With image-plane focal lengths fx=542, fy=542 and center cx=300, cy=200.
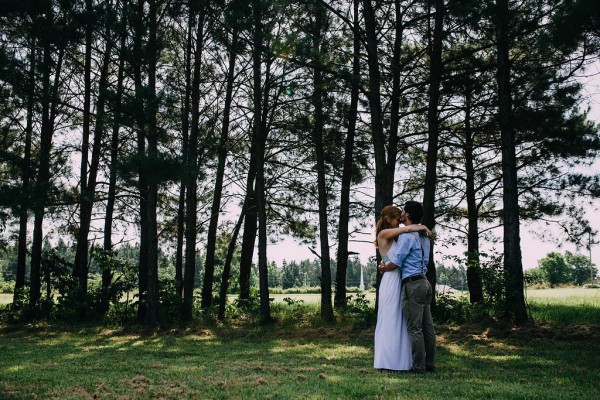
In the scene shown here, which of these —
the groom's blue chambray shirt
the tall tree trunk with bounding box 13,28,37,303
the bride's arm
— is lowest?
the groom's blue chambray shirt

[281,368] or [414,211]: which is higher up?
[414,211]

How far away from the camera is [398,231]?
596cm

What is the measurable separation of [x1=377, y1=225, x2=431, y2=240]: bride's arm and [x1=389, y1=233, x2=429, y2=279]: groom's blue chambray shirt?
0.07 m

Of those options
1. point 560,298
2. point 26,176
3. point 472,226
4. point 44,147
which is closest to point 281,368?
point 26,176

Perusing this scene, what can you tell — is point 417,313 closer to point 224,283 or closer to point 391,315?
point 391,315

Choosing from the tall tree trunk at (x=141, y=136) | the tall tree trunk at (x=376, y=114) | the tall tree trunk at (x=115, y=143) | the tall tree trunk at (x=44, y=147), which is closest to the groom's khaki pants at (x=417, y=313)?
the tall tree trunk at (x=376, y=114)

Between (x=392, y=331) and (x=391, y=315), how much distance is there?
17 cm

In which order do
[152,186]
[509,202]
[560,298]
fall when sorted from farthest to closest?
[560,298] < [152,186] < [509,202]

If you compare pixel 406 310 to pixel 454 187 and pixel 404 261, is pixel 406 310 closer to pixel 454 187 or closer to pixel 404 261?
pixel 404 261

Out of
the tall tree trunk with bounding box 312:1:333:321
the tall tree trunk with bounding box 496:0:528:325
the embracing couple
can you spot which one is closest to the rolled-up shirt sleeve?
the embracing couple

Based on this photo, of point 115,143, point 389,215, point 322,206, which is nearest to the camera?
point 389,215

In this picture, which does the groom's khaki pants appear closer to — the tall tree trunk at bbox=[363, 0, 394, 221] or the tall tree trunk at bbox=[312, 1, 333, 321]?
the tall tree trunk at bbox=[363, 0, 394, 221]

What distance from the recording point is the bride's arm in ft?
19.4

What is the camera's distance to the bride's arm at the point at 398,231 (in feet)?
19.4
